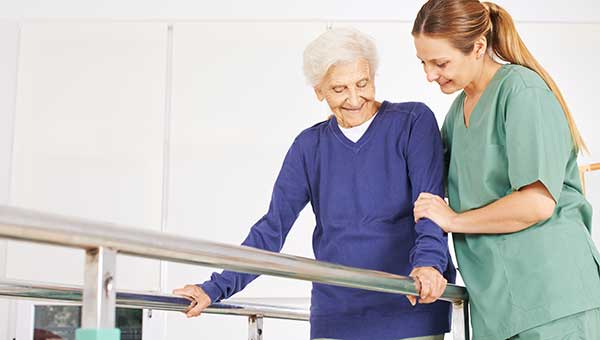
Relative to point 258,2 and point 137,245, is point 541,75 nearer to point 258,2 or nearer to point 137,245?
point 137,245

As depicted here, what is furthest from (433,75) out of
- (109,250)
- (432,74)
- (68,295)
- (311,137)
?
(109,250)

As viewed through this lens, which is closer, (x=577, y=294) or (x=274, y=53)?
(x=577, y=294)

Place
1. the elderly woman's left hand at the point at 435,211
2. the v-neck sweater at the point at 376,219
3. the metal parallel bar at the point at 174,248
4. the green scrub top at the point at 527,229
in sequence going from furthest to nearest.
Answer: the v-neck sweater at the point at 376,219, the elderly woman's left hand at the point at 435,211, the green scrub top at the point at 527,229, the metal parallel bar at the point at 174,248

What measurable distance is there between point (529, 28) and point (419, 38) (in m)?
2.60

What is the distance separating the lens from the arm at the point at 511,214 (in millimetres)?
1554

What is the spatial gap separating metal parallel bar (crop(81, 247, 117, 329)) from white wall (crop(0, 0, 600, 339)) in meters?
3.06

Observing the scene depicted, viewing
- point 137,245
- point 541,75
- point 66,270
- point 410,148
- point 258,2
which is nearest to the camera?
point 137,245

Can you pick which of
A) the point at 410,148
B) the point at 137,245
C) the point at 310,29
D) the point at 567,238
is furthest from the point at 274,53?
the point at 137,245

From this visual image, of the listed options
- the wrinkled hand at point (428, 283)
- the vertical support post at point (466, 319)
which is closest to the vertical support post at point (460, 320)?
the vertical support post at point (466, 319)

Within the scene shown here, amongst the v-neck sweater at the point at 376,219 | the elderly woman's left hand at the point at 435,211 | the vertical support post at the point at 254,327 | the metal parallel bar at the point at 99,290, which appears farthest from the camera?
the vertical support post at the point at 254,327

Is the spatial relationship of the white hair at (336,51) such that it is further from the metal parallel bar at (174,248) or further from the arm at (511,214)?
the metal parallel bar at (174,248)

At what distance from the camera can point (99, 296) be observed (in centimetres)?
88

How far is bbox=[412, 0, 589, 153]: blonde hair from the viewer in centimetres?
167

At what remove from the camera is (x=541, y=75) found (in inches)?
65.6
